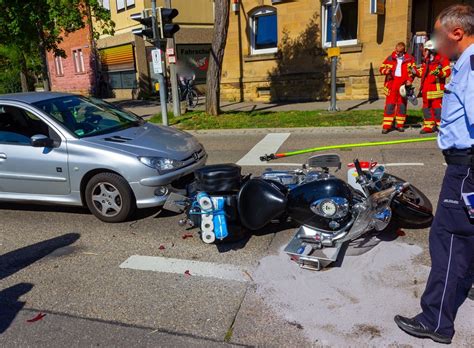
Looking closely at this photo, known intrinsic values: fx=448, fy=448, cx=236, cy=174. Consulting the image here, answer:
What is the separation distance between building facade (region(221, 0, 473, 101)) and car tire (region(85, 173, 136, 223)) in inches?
502

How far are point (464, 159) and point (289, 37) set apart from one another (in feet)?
52.8

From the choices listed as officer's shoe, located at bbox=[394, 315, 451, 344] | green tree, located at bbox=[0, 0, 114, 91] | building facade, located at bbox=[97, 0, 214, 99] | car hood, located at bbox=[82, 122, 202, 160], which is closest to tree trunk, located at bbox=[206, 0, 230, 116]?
green tree, located at bbox=[0, 0, 114, 91]

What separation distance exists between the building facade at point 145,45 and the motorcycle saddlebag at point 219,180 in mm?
19871

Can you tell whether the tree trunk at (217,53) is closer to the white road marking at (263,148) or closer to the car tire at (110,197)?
A: the white road marking at (263,148)

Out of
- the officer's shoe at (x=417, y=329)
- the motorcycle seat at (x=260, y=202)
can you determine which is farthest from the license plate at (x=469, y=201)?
the motorcycle seat at (x=260, y=202)

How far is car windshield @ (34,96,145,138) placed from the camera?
553 centimetres

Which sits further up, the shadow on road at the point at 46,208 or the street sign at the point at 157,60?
the street sign at the point at 157,60

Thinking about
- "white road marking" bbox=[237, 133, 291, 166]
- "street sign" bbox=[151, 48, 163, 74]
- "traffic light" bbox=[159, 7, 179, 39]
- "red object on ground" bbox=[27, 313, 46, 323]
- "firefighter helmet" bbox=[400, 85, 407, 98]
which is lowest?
"red object on ground" bbox=[27, 313, 46, 323]

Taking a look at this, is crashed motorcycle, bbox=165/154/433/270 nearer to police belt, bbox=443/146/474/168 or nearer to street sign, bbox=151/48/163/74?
police belt, bbox=443/146/474/168

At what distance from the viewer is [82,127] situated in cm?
557

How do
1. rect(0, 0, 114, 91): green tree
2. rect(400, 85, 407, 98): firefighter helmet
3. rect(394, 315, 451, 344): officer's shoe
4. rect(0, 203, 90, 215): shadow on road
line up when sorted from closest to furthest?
rect(394, 315, 451, 344): officer's shoe, rect(0, 203, 90, 215): shadow on road, rect(400, 85, 407, 98): firefighter helmet, rect(0, 0, 114, 91): green tree

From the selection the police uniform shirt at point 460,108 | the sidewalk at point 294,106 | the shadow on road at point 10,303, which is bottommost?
the shadow on road at point 10,303

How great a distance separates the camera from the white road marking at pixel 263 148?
8172 mm

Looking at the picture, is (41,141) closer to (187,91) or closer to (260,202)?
(260,202)
